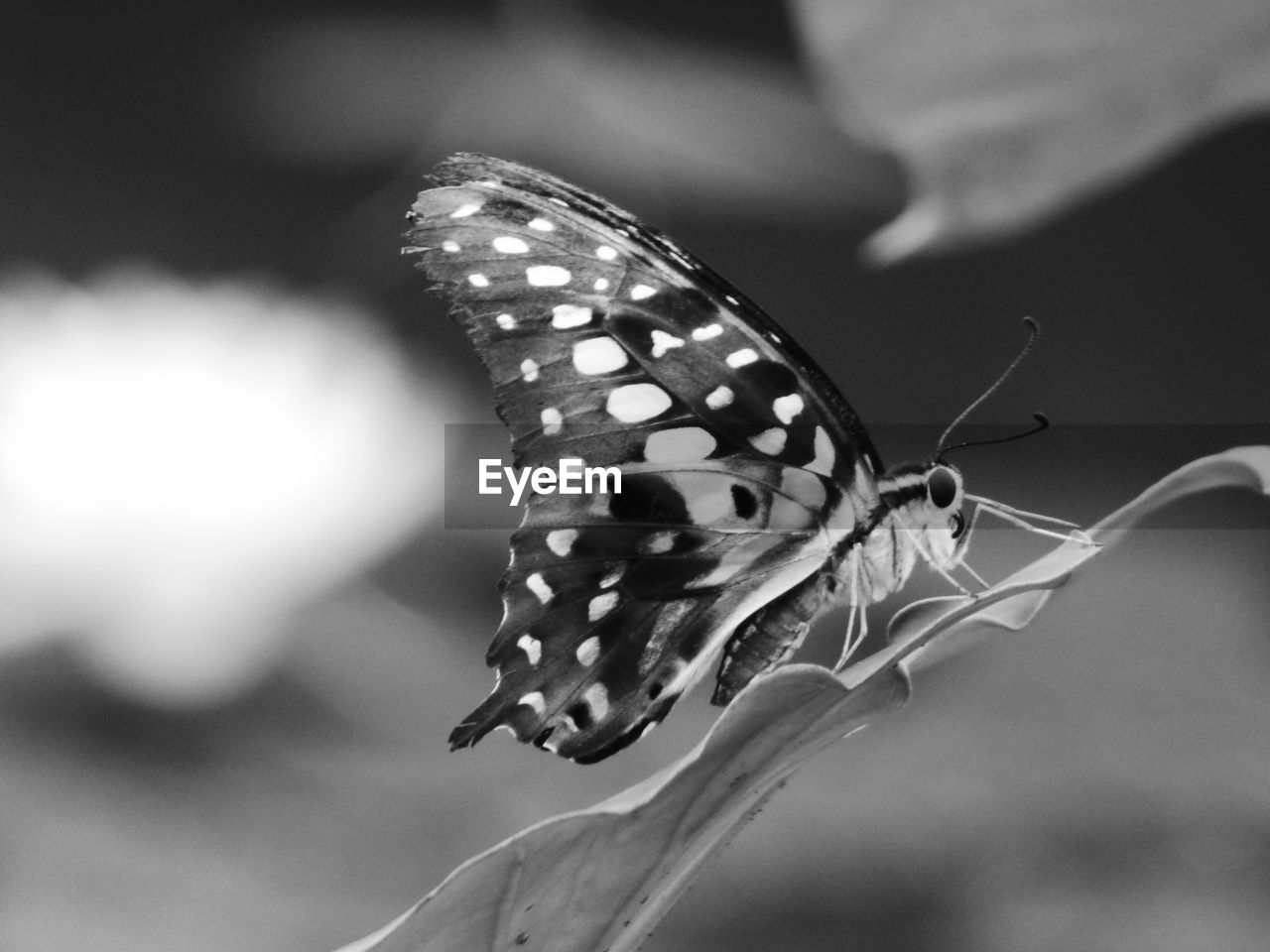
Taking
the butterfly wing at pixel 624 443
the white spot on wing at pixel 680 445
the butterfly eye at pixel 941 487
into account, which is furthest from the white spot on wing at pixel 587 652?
the butterfly eye at pixel 941 487

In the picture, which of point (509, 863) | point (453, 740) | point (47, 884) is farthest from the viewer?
point (47, 884)

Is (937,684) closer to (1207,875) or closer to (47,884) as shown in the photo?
(1207,875)

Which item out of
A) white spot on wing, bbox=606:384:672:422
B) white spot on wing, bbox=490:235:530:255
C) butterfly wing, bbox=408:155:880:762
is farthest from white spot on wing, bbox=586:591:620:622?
white spot on wing, bbox=490:235:530:255

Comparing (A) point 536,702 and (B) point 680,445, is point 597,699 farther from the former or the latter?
(B) point 680,445

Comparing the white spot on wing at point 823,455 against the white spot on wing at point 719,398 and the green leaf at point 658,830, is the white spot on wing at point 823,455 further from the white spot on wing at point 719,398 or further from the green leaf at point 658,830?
the green leaf at point 658,830

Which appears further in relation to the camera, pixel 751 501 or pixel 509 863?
pixel 751 501

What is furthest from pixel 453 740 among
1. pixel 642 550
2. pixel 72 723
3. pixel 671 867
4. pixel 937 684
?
pixel 72 723
